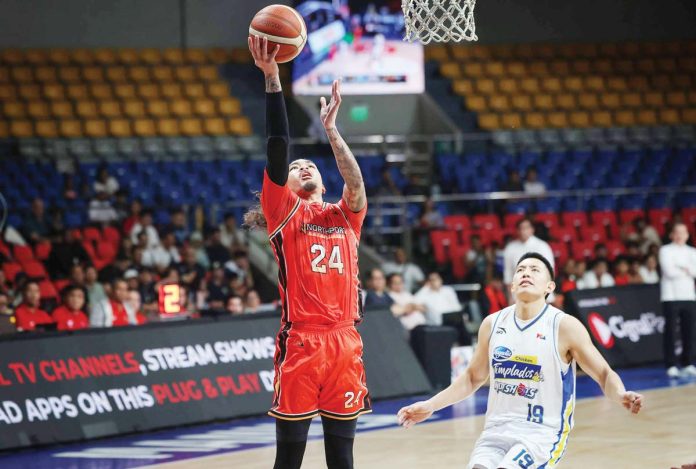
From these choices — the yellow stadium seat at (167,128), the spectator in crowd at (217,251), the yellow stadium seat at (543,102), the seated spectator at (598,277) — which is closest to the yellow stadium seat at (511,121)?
the yellow stadium seat at (543,102)

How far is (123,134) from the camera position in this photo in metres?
20.0

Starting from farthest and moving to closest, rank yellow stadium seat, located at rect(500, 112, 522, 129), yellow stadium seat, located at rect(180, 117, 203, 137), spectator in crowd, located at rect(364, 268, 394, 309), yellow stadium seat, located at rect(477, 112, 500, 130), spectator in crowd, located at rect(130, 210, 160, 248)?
yellow stadium seat, located at rect(500, 112, 522, 129)
yellow stadium seat, located at rect(477, 112, 500, 130)
yellow stadium seat, located at rect(180, 117, 203, 137)
spectator in crowd, located at rect(130, 210, 160, 248)
spectator in crowd, located at rect(364, 268, 394, 309)

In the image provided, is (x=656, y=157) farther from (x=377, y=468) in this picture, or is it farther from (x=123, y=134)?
(x=377, y=468)

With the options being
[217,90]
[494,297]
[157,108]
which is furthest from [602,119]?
[494,297]

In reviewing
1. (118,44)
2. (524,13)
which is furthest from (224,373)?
(524,13)

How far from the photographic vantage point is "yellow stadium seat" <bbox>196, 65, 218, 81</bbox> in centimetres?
2173

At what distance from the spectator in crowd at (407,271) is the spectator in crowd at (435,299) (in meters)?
1.21

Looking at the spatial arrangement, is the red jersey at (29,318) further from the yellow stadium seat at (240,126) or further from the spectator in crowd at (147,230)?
the yellow stadium seat at (240,126)

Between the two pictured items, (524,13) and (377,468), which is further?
(524,13)

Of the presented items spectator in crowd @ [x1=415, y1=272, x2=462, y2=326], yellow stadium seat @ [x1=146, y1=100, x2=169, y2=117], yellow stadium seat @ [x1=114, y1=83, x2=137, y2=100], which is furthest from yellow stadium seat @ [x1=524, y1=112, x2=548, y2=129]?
spectator in crowd @ [x1=415, y1=272, x2=462, y2=326]

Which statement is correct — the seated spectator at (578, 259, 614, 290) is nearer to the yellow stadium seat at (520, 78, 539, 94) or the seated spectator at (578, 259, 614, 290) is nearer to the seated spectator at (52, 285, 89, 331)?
the seated spectator at (52, 285, 89, 331)

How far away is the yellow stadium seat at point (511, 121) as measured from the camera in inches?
901

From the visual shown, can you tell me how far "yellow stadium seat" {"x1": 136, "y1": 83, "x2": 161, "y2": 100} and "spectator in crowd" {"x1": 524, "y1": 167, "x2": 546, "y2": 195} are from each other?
262 inches

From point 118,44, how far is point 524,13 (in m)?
8.63
